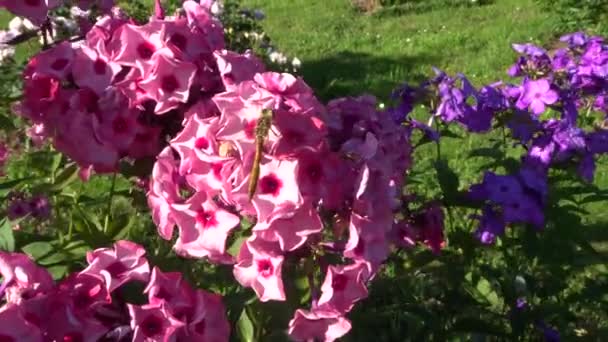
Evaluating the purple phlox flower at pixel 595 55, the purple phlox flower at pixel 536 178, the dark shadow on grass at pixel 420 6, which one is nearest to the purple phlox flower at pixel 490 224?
the purple phlox flower at pixel 536 178

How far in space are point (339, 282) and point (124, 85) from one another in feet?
1.34

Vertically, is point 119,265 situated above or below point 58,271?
above

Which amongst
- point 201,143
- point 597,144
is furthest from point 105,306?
point 597,144

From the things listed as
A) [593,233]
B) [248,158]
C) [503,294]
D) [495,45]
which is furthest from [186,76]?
[495,45]

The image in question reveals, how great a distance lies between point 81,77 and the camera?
151 cm

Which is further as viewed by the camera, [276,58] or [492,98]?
[276,58]

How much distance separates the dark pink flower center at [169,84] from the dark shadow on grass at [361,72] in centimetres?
467

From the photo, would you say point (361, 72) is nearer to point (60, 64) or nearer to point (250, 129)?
point (60, 64)

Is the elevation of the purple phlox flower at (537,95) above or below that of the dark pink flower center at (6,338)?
below

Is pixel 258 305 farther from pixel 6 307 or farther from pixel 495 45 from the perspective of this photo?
pixel 495 45

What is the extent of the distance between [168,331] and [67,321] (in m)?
0.12

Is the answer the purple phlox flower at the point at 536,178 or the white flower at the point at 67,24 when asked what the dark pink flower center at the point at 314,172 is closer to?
the purple phlox flower at the point at 536,178

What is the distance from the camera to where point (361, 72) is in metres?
7.09

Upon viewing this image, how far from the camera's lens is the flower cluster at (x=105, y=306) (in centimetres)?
125
